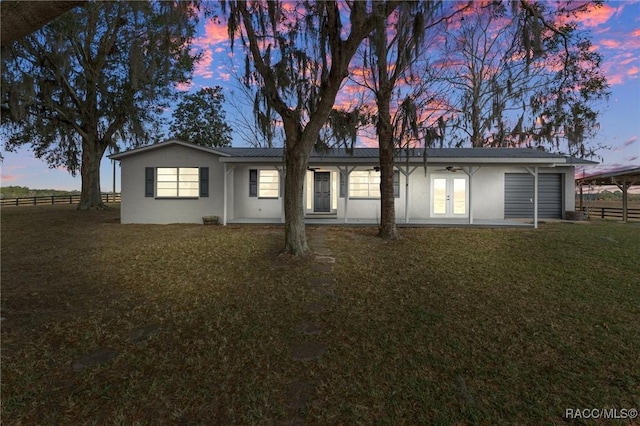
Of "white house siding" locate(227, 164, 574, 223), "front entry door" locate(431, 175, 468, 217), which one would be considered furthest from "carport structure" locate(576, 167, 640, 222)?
"front entry door" locate(431, 175, 468, 217)

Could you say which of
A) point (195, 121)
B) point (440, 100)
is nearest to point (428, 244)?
point (440, 100)

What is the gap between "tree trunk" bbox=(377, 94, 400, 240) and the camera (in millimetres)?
8570

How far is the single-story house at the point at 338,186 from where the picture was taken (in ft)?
39.0

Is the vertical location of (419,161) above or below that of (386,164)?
above

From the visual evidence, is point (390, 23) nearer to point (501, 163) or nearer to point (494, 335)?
point (494, 335)

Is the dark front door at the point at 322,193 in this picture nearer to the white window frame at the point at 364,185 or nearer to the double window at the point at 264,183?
the white window frame at the point at 364,185

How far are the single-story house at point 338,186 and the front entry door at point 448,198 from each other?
39 millimetres

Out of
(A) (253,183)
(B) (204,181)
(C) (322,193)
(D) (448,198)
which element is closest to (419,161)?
(D) (448,198)

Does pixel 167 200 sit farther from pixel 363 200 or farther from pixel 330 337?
pixel 330 337

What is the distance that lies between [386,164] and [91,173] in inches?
672

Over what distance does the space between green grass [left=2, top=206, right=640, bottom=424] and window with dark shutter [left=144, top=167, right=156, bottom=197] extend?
5661 millimetres

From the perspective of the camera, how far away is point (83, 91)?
17344 mm

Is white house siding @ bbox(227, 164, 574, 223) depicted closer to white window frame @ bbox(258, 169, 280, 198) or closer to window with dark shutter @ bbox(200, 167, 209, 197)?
white window frame @ bbox(258, 169, 280, 198)

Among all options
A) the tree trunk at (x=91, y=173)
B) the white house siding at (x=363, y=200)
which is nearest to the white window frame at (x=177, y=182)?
the white house siding at (x=363, y=200)
